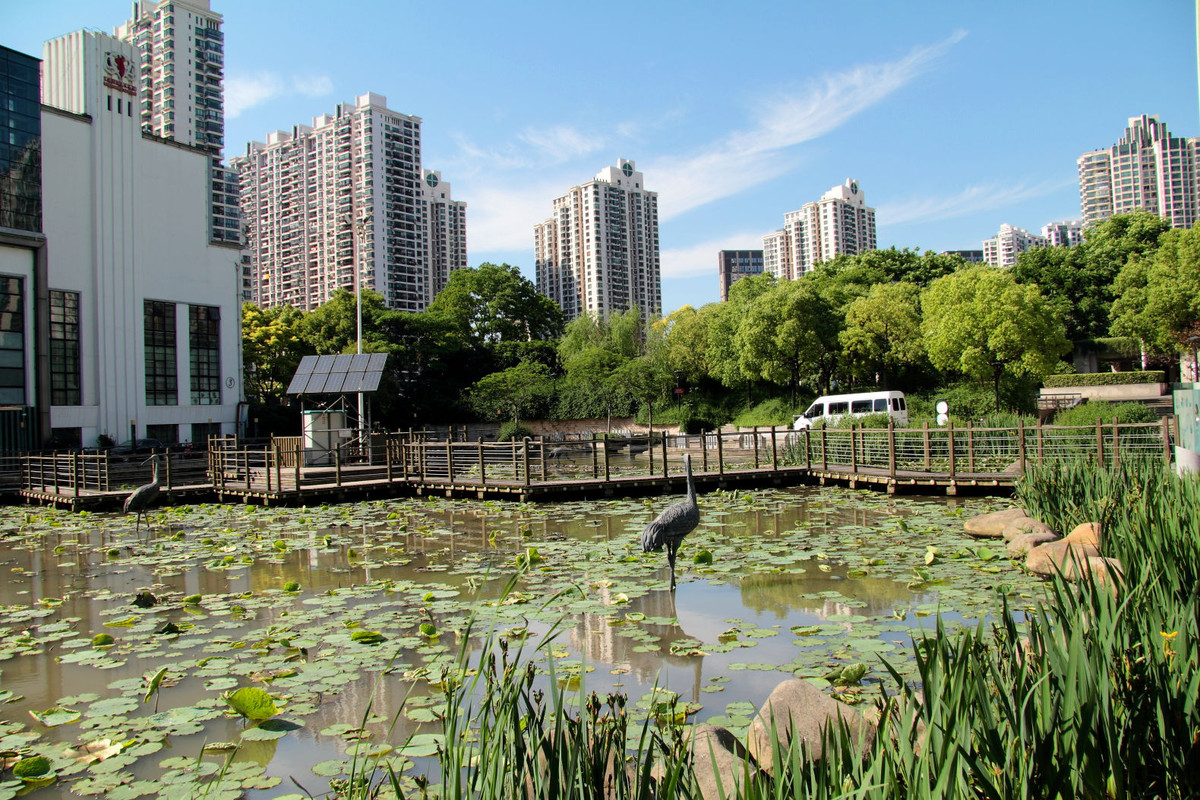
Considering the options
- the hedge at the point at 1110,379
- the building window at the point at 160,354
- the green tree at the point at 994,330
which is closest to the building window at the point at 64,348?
the building window at the point at 160,354

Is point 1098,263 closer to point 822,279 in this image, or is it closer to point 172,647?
point 822,279

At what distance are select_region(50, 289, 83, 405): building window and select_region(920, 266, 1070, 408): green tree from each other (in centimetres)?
3174

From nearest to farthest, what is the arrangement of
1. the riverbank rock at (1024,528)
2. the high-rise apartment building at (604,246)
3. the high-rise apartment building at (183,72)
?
the riverbank rock at (1024,528)
the high-rise apartment building at (183,72)
the high-rise apartment building at (604,246)

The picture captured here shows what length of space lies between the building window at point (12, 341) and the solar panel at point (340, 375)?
13788mm

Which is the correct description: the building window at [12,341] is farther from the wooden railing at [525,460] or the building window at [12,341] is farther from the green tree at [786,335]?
the green tree at [786,335]

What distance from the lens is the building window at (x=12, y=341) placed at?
85.8ft

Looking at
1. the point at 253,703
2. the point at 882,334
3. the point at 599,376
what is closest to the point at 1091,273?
the point at 882,334

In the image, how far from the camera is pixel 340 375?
19156mm

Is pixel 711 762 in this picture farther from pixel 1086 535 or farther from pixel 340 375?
pixel 340 375

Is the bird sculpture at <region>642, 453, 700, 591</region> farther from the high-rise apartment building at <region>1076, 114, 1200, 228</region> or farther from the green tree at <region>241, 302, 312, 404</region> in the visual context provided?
the high-rise apartment building at <region>1076, 114, 1200, 228</region>

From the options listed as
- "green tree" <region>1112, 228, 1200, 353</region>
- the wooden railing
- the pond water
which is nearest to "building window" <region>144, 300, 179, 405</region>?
the wooden railing

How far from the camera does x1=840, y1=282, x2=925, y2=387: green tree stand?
3189cm

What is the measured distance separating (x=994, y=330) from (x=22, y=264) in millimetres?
33658

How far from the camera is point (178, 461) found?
63.0 ft
